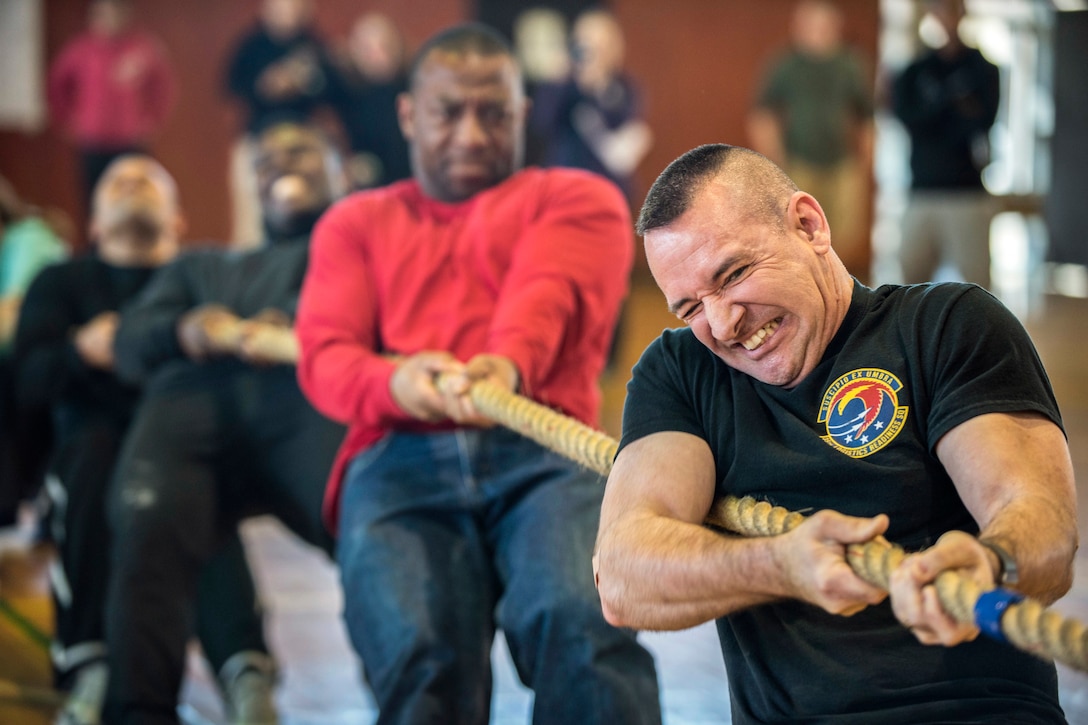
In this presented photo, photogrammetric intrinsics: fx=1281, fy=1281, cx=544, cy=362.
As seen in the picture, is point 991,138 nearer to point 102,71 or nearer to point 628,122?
point 628,122

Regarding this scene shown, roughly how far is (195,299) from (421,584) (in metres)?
1.34

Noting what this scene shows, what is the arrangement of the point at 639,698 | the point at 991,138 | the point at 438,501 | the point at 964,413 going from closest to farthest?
the point at 964,413 < the point at 639,698 < the point at 438,501 < the point at 991,138

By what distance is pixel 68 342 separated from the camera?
3086mm

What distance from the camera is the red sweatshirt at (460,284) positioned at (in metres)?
2.10

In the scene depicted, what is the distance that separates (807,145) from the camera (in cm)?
443

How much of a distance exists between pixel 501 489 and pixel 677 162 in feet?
2.42

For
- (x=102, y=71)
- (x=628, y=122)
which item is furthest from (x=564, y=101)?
(x=102, y=71)

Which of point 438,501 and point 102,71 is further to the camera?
point 102,71

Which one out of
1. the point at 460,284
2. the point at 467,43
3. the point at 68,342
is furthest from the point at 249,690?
the point at 467,43

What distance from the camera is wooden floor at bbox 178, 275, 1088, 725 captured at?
270cm

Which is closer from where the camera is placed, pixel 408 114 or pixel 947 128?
pixel 408 114

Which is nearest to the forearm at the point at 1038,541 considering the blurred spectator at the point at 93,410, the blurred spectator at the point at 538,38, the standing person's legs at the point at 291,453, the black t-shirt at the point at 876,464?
the black t-shirt at the point at 876,464

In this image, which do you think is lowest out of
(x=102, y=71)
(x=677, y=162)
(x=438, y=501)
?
(x=438, y=501)

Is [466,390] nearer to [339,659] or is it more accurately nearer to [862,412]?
[862,412]
